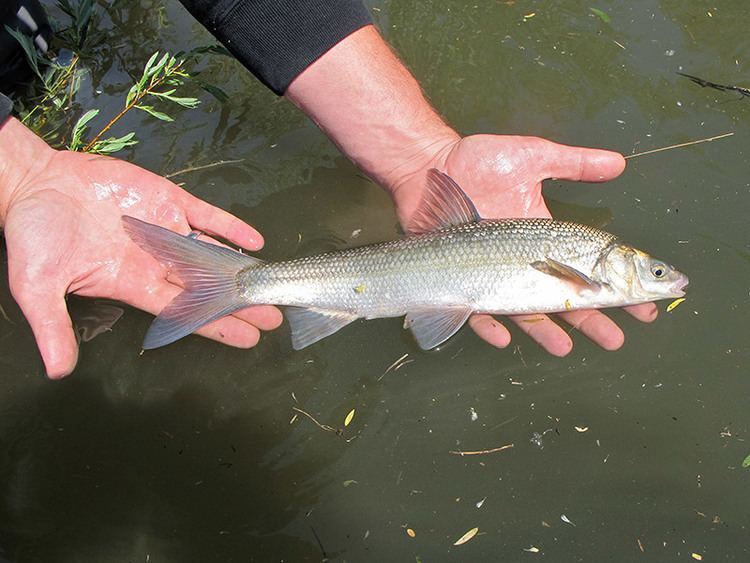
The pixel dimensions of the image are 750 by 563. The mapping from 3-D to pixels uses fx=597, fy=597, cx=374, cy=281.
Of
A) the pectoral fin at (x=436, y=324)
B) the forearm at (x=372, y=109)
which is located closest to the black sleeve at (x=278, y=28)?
the forearm at (x=372, y=109)

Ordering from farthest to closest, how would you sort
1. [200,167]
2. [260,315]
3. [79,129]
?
[200,167]
[79,129]
[260,315]

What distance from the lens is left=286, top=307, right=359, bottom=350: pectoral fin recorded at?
351 cm

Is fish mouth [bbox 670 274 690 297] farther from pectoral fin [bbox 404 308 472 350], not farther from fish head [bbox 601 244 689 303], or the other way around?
pectoral fin [bbox 404 308 472 350]

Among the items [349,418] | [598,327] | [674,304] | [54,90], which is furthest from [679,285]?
[54,90]

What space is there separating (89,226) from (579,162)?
297 centimetres

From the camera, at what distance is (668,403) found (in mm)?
3494

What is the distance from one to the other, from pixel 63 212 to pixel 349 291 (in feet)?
5.48

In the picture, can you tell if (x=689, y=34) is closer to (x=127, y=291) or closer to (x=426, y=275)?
(x=426, y=275)

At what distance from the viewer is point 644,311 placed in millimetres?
3623

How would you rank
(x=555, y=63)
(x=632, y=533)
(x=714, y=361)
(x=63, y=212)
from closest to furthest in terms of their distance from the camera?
(x=632, y=533) → (x=63, y=212) → (x=714, y=361) → (x=555, y=63)

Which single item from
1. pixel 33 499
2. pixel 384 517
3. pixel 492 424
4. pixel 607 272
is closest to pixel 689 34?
pixel 607 272

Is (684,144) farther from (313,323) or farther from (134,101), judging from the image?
(134,101)

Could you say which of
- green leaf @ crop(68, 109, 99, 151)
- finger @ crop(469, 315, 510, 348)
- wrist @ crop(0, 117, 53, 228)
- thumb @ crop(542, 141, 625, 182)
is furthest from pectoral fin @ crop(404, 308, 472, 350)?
green leaf @ crop(68, 109, 99, 151)

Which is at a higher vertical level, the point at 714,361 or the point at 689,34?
the point at 689,34
